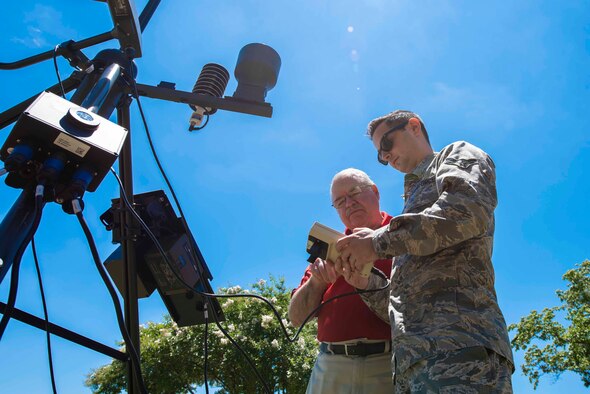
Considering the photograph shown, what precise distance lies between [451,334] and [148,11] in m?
2.16

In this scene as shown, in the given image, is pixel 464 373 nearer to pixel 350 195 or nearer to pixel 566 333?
pixel 350 195

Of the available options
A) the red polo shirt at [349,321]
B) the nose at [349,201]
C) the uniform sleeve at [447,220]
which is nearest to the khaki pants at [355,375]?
the red polo shirt at [349,321]

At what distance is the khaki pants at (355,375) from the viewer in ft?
6.88

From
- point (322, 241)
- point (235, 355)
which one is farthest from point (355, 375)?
point (235, 355)

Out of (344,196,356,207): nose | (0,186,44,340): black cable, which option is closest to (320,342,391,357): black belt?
(344,196,356,207): nose

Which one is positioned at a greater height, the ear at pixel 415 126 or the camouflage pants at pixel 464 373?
the ear at pixel 415 126

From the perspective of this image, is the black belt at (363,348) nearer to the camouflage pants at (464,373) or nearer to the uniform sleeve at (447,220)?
the camouflage pants at (464,373)

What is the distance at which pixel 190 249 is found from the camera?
1959 millimetres

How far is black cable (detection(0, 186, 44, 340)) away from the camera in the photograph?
0.88 meters

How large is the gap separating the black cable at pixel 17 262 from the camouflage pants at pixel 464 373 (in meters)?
1.30

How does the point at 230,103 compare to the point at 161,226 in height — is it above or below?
above

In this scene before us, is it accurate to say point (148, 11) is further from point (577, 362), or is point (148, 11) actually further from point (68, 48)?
point (577, 362)

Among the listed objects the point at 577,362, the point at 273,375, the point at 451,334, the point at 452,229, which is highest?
the point at 577,362

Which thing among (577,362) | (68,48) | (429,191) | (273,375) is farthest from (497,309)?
(577,362)
